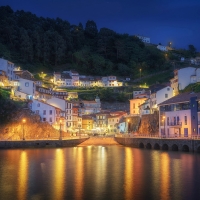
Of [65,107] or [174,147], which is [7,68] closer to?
[65,107]

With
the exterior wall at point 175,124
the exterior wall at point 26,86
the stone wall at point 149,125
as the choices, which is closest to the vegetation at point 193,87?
the stone wall at point 149,125

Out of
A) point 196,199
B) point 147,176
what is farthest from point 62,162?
point 196,199

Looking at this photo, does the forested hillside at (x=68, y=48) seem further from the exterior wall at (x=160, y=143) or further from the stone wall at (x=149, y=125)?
the exterior wall at (x=160, y=143)

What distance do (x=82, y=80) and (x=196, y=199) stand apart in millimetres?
98716

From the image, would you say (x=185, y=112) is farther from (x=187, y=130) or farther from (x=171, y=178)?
(x=171, y=178)

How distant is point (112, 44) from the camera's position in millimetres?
143750

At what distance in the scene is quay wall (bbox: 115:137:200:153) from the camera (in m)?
47.9

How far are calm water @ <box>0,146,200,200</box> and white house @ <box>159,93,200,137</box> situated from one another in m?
10.4

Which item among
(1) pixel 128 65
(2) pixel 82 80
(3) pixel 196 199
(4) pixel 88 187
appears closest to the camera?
(3) pixel 196 199

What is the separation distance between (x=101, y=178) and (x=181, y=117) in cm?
2820

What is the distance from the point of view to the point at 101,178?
30.6 metres

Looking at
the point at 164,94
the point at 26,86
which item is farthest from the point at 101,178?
the point at 26,86

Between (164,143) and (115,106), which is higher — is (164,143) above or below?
below

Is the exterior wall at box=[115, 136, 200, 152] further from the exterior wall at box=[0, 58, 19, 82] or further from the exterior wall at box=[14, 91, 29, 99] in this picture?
the exterior wall at box=[0, 58, 19, 82]
